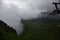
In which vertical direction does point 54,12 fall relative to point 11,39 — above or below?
above

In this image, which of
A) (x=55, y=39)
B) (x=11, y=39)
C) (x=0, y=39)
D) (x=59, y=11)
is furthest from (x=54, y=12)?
(x=55, y=39)

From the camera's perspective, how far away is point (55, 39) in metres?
51.3

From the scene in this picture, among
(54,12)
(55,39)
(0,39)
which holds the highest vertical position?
(54,12)

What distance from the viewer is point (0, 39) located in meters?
34.5

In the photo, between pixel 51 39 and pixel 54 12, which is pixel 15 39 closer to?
pixel 51 39

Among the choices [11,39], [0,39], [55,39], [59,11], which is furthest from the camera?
[55,39]

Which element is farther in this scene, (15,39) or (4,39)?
(15,39)

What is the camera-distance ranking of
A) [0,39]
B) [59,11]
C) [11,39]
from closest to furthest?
1. [59,11]
2. [0,39]
3. [11,39]

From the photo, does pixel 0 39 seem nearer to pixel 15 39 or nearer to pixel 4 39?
pixel 4 39

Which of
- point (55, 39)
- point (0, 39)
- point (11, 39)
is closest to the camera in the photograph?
point (0, 39)

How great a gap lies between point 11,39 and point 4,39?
291 centimetres

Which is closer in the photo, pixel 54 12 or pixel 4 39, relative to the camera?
pixel 54 12

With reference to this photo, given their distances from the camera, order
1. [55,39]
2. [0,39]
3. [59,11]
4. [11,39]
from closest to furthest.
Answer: [59,11] < [0,39] < [11,39] < [55,39]

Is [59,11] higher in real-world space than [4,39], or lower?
higher
